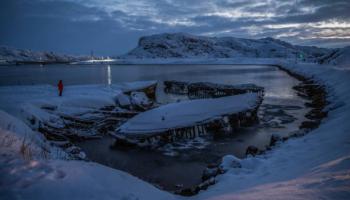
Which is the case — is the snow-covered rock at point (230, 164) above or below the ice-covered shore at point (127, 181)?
below

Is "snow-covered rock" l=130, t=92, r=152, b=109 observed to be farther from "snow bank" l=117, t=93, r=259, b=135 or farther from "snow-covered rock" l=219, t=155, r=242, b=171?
"snow-covered rock" l=219, t=155, r=242, b=171

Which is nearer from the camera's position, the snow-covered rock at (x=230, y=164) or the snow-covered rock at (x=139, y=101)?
the snow-covered rock at (x=230, y=164)

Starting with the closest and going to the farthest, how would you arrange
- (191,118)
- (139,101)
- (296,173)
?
(296,173)
(191,118)
(139,101)

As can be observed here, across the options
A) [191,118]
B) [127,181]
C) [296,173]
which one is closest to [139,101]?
[191,118]

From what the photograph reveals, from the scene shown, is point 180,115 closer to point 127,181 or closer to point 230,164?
point 230,164

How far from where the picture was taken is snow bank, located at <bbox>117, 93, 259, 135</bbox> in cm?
1702

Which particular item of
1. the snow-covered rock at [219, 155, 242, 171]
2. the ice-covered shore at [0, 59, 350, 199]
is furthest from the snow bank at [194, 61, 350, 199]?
the snow-covered rock at [219, 155, 242, 171]

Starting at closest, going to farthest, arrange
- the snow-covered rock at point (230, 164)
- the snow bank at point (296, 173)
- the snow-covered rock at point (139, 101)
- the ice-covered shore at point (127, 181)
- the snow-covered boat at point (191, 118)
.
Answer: the ice-covered shore at point (127, 181), the snow bank at point (296, 173), the snow-covered rock at point (230, 164), the snow-covered boat at point (191, 118), the snow-covered rock at point (139, 101)

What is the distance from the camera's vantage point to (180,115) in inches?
725

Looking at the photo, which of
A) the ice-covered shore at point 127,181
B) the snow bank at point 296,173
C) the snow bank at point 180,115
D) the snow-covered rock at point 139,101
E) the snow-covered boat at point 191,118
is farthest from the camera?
the snow-covered rock at point 139,101

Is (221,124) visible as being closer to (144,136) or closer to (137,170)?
(144,136)

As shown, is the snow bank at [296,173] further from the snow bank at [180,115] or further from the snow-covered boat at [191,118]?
the snow bank at [180,115]

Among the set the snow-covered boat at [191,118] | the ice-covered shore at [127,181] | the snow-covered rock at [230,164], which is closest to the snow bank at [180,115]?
the snow-covered boat at [191,118]

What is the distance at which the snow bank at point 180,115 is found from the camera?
17016mm
